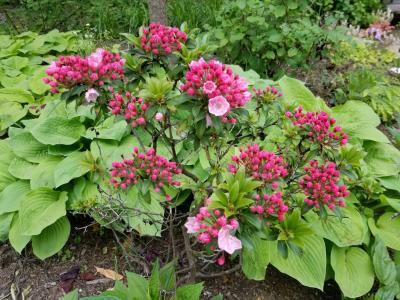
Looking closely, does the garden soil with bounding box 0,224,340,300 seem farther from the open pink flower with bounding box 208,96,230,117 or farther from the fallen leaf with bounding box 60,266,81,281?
the open pink flower with bounding box 208,96,230,117

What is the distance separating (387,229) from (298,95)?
1153mm

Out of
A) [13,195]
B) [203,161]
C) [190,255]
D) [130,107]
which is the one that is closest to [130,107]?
[130,107]

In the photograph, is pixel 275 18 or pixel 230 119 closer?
pixel 230 119

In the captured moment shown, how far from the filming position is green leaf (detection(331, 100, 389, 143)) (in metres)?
2.77

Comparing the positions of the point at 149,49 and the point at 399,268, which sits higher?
the point at 149,49

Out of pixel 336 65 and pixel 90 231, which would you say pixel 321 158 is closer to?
pixel 90 231

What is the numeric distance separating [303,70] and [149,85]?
117 inches

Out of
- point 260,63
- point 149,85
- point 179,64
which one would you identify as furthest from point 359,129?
point 149,85

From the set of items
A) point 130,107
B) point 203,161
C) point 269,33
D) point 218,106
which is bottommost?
point 203,161

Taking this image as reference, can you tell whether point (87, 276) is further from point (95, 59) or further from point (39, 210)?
point (95, 59)

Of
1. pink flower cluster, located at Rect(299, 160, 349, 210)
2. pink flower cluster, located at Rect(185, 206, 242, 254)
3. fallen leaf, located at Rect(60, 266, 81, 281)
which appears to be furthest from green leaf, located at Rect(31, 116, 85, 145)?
pink flower cluster, located at Rect(299, 160, 349, 210)

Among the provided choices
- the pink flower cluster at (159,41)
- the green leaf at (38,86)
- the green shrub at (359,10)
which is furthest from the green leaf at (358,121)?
the green shrub at (359,10)

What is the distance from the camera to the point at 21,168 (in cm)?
256

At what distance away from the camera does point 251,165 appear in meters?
1.48
